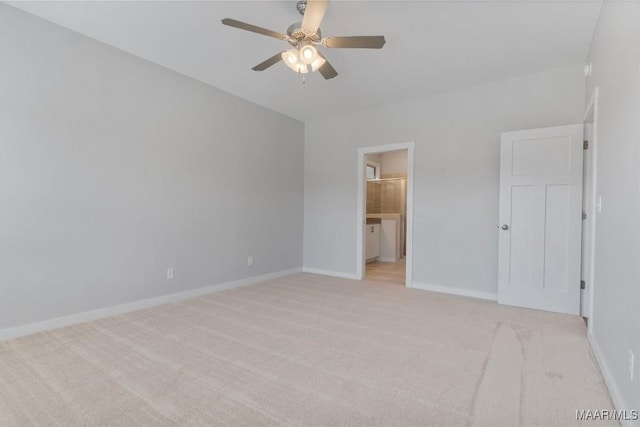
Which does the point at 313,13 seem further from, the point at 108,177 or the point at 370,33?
the point at 108,177

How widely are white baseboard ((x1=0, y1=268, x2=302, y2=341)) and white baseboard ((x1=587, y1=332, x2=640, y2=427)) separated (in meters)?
3.78

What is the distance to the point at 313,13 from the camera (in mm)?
2061

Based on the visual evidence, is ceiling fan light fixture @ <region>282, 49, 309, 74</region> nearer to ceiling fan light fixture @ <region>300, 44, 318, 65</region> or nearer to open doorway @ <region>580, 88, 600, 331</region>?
ceiling fan light fixture @ <region>300, 44, 318, 65</region>

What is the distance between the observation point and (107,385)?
1.86 metres

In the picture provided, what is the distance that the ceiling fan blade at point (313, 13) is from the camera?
1970mm

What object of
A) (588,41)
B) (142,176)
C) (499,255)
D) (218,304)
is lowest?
(218,304)

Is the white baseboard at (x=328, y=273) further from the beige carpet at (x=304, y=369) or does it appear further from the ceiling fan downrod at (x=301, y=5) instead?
the ceiling fan downrod at (x=301, y=5)

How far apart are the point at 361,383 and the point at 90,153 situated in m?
3.11

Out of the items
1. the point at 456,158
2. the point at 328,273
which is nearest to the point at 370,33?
the point at 456,158

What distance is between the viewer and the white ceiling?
8.05 feet

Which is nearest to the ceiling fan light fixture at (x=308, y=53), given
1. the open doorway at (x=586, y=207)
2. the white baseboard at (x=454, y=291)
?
the open doorway at (x=586, y=207)

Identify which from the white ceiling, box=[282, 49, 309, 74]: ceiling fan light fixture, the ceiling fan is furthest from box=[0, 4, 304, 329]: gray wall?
box=[282, 49, 309, 74]: ceiling fan light fixture

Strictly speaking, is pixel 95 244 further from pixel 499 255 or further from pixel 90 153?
pixel 499 255

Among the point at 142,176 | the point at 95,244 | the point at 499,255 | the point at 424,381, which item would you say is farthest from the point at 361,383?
the point at 142,176
